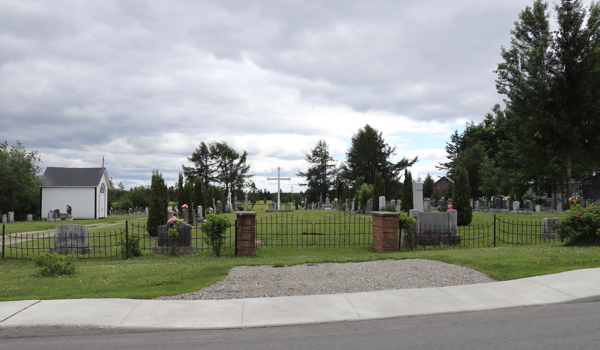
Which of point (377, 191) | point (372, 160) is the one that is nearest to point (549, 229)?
point (377, 191)

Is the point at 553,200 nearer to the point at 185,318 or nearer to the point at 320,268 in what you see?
the point at 320,268

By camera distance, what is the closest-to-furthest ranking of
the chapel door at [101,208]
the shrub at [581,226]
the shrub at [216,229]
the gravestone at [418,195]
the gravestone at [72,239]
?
the shrub at [581,226] → the shrub at [216,229] → the gravestone at [72,239] → the gravestone at [418,195] → the chapel door at [101,208]

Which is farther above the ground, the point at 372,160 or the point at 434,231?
the point at 372,160

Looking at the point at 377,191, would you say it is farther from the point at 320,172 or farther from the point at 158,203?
the point at 320,172

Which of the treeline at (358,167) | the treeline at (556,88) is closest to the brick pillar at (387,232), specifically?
the treeline at (556,88)

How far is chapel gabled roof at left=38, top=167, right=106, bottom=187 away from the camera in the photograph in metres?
41.4

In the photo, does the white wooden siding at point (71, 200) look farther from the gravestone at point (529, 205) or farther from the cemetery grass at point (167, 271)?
the gravestone at point (529, 205)

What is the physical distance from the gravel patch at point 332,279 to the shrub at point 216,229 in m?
3.22

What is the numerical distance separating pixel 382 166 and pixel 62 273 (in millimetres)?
60687

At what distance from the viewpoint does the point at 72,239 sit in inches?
575

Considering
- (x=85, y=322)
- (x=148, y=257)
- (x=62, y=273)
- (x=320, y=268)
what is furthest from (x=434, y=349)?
(x=148, y=257)

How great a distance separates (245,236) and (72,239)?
617 cm

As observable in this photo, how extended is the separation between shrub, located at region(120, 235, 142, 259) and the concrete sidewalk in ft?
20.4

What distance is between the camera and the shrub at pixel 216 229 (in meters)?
13.3
